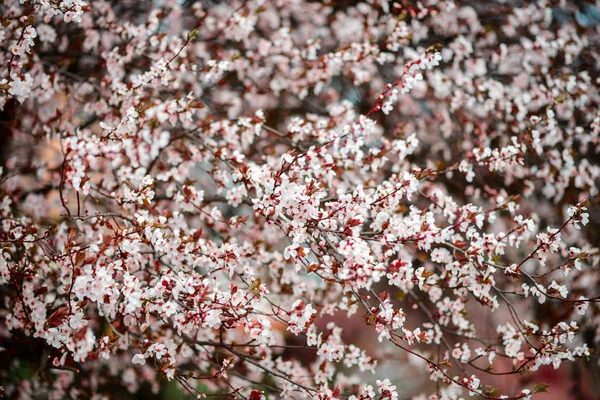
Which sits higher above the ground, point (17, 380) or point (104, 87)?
point (104, 87)

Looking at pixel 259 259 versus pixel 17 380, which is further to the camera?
pixel 17 380

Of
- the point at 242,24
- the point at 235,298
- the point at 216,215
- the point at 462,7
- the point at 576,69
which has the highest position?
the point at 462,7

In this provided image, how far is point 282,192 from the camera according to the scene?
242 centimetres

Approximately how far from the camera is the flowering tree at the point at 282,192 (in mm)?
2451

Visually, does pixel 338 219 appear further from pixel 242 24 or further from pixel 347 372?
pixel 347 372

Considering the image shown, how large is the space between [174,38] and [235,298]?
206 centimetres

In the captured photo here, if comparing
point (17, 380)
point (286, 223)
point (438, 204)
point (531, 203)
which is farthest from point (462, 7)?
point (17, 380)

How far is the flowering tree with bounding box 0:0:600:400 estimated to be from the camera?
2.45 m

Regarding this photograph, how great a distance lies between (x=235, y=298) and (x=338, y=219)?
0.63 m

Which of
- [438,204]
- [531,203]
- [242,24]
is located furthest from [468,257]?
[531,203]

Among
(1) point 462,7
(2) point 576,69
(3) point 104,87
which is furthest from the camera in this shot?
(1) point 462,7

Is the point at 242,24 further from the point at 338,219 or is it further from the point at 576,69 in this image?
the point at 576,69

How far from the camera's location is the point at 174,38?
3598 millimetres

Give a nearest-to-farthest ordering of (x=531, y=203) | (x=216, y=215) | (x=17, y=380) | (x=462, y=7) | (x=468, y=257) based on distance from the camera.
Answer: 1. (x=468, y=257)
2. (x=216, y=215)
3. (x=17, y=380)
4. (x=462, y=7)
5. (x=531, y=203)
